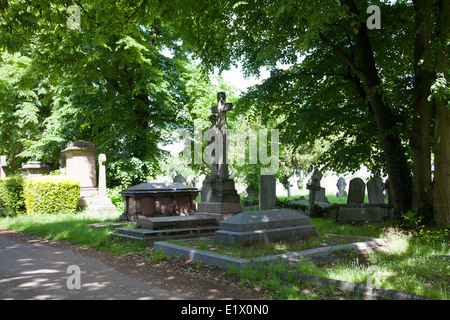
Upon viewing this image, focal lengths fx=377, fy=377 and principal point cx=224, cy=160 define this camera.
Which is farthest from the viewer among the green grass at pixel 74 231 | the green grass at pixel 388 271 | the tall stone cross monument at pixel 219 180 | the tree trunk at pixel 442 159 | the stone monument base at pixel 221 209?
the tall stone cross monument at pixel 219 180

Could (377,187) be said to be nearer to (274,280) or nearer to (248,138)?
(274,280)

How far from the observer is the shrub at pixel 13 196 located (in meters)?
17.4

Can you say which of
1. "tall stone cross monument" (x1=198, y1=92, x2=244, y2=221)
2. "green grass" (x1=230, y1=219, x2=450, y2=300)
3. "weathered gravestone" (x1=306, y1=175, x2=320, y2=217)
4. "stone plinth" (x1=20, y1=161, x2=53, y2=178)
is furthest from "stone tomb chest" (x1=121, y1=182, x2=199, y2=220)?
"stone plinth" (x1=20, y1=161, x2=53, y2=178)

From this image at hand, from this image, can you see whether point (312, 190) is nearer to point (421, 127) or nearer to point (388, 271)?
point (421, 127)

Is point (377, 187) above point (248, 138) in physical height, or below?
below

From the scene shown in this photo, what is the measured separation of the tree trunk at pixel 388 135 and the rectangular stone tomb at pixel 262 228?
3.58 meters

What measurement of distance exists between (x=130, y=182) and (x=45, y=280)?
48.1 feet

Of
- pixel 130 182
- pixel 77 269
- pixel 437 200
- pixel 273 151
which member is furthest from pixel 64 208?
pixel 273 151

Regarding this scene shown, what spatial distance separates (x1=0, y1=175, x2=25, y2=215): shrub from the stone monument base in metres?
10.6

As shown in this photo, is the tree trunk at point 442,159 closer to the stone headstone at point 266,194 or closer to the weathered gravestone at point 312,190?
the weathered gravestone at point 312,190

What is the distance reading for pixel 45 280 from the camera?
591cm

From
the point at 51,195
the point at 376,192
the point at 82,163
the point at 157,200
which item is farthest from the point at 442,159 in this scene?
the point at 82,163

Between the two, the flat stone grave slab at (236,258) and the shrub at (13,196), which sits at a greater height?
the shrub at (13,196)
